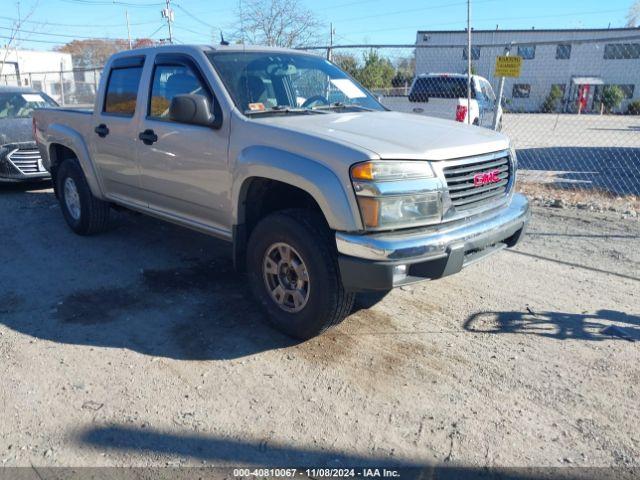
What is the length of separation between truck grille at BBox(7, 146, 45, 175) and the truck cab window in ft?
16.2

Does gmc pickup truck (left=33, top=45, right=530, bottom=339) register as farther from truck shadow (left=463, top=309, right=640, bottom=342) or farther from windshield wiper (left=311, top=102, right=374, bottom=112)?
truck shadow (left=463, top=309, right=640, bottom=342)

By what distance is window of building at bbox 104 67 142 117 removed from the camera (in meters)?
4.98

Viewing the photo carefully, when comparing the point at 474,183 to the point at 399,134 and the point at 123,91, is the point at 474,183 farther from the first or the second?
the point at 123,91

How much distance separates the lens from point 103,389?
325 cm

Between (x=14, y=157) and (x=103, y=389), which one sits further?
(x=14, y=157)

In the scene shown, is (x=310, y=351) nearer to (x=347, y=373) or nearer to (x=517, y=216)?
(x=347, y=373)

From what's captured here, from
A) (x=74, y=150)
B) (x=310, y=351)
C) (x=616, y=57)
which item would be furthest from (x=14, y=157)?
(x=616, y=57)

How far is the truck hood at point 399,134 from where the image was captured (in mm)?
3293

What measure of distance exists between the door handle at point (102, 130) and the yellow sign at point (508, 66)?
5.47 metres

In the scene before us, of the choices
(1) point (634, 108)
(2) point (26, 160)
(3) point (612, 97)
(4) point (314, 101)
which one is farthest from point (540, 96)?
(4) point (314, 101)

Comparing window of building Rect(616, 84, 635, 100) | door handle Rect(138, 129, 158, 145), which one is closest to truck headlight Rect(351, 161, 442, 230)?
door handle Rect(138, 129, 158, 145)

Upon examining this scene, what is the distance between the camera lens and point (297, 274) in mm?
3658

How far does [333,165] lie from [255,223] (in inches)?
43.5

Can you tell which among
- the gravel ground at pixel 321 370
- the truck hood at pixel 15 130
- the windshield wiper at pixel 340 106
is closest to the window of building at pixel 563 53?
the truck hood at pixel 15 130
